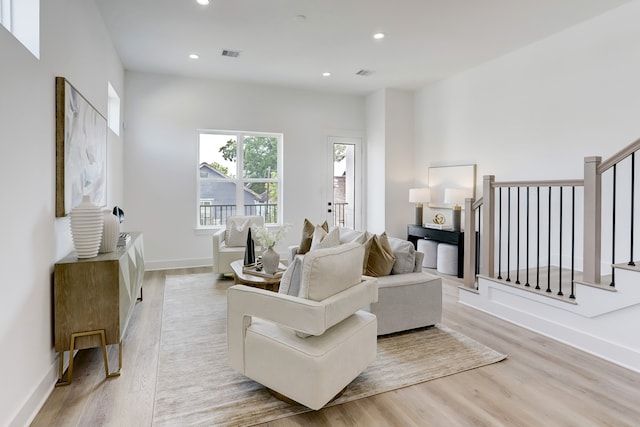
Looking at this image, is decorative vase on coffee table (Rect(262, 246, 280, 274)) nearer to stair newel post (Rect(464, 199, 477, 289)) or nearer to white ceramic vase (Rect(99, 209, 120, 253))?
white ceramic vase (Rect(99, 209, 120, 253))

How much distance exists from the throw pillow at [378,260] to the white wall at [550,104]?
260 centimetres

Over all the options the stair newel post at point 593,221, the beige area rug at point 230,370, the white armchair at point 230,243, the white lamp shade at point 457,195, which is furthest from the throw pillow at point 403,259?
the white lamp shade at point 457,195

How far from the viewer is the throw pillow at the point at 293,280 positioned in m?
2.18

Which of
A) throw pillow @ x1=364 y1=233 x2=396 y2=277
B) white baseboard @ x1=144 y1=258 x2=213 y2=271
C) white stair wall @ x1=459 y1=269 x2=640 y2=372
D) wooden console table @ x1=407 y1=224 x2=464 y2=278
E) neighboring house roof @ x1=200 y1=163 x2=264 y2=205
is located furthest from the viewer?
neighboring house roof @ x1=200 y1=163 x2=264 y2=205

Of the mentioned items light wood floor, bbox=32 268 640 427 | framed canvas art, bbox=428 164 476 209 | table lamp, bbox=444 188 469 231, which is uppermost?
framed canvas art, bbox=428 164 476 209

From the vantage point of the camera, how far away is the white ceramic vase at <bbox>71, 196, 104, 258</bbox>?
2.40m

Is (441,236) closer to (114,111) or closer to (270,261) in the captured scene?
(270,261)

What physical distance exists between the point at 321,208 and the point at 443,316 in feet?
11.9

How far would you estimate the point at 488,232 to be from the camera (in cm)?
380

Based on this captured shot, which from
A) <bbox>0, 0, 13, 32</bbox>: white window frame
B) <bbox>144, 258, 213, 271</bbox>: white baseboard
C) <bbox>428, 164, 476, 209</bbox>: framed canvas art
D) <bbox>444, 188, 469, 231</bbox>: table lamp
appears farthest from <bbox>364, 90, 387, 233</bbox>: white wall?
<bbox>0, 0, 13, 32</bbox>: white window frame

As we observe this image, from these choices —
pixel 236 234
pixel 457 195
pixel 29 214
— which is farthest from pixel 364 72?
pixel 29 214

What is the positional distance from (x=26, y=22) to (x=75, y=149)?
2.94 feet

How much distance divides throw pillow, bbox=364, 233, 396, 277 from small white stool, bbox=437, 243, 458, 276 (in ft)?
8.20

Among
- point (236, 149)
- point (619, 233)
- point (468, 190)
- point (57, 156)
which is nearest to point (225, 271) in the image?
point (236, 149)
